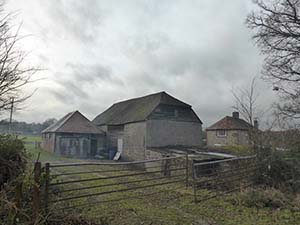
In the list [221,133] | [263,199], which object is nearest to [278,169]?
[263,199]

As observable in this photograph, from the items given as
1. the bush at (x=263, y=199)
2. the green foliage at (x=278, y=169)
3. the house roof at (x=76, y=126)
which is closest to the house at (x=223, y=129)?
the house roof at (x=76, y=126)

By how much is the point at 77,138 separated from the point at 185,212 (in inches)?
1009

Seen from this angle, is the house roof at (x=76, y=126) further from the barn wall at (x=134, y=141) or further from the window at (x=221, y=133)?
the window at (x=221, y=133)

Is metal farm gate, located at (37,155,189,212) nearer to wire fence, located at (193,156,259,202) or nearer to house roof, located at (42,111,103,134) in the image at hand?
wire fence, located at (193,156,259,202)

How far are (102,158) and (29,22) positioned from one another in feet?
77.4

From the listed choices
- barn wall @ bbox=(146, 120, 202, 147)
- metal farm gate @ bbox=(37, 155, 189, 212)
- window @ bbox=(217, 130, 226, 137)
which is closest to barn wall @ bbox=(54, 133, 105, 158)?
barn wall @ bbox=(146, 120, 202, 147)

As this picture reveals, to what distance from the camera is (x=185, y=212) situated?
7.65m

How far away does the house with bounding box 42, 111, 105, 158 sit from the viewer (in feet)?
101

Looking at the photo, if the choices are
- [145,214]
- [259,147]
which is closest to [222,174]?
[259,147]

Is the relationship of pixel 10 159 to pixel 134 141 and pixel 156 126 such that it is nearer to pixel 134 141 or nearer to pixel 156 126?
pixel 156 126

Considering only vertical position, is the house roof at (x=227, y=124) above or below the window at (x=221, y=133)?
above

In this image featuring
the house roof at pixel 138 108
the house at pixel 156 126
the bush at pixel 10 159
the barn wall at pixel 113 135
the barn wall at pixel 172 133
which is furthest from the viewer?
the barn wall at pixel 113 135

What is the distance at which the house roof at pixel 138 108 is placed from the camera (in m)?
25.7

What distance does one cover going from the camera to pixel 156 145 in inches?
961
